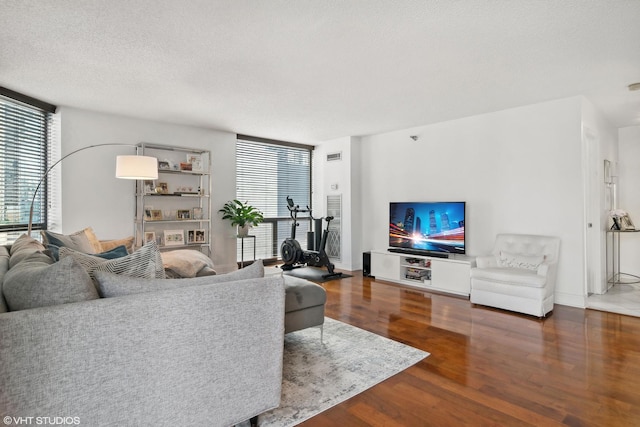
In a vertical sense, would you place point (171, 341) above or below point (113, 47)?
below

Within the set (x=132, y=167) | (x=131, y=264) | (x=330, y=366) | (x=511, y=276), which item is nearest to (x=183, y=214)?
(x=132, y=167)

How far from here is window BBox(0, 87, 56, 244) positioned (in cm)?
383

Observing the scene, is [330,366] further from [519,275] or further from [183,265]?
[519,275]

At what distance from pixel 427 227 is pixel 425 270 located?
0.65 m

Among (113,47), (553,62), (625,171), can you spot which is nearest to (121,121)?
(113,47)

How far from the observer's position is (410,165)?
5766 millimetres

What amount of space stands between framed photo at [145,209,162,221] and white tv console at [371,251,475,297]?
3.32 m

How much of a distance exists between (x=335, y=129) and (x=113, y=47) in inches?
140

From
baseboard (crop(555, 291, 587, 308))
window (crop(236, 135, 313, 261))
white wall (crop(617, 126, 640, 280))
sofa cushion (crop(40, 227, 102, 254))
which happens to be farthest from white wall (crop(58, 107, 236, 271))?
white wall (crop(617, 126, 640, 280))

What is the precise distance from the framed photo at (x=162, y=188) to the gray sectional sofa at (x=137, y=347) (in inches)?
129

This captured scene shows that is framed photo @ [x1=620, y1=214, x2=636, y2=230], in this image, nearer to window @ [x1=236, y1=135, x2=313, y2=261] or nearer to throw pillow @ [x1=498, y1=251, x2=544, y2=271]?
throw pillow @ [x1=498, y1=251, x2=544, y2=271]

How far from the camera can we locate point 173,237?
204 inches

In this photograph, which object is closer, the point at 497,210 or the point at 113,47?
the point at 113,47

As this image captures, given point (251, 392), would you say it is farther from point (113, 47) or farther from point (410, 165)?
point (410, 165)
